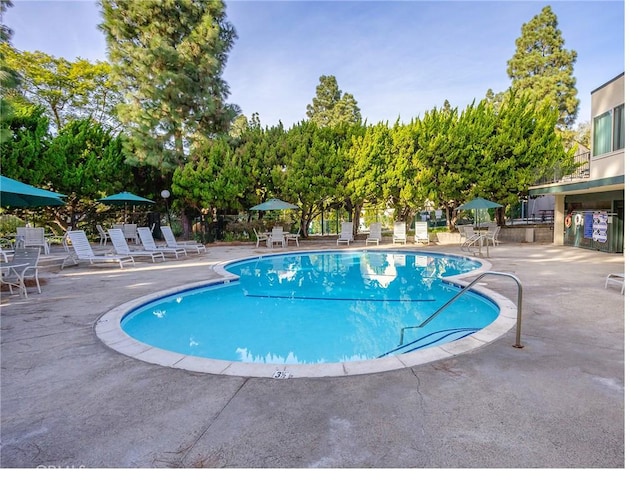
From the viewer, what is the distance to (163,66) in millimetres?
18109

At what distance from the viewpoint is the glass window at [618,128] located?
39.2 feet

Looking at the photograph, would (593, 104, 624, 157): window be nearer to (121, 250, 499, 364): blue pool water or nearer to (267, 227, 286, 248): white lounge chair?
A: (121, 250, 499, 364): blue pool water

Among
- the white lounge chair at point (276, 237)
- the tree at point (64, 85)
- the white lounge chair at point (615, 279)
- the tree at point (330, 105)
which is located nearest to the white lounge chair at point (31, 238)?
the white lounge chair at point (276, 237)

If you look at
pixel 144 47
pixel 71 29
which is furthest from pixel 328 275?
pixel 144 47

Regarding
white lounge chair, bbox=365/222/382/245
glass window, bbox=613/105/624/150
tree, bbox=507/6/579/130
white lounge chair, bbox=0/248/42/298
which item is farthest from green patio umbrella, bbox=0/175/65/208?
tree, bbox=507/6/579/130

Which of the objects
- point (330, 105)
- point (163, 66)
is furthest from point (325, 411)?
point (330, 105)

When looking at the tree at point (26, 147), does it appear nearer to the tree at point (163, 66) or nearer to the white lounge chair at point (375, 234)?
the tree at point (163, 66)

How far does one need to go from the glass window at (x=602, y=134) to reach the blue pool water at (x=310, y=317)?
7569mm

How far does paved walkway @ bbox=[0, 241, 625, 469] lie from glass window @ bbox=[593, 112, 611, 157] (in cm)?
1142

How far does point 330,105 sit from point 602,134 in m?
28.9

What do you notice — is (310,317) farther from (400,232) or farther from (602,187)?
(400,232)

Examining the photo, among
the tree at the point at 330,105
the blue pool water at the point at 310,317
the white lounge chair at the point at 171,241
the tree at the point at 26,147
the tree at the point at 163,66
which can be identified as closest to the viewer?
the blue pool water at the point at 310,317

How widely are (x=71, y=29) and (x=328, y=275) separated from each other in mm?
7682

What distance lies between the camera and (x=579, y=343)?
156 inches
